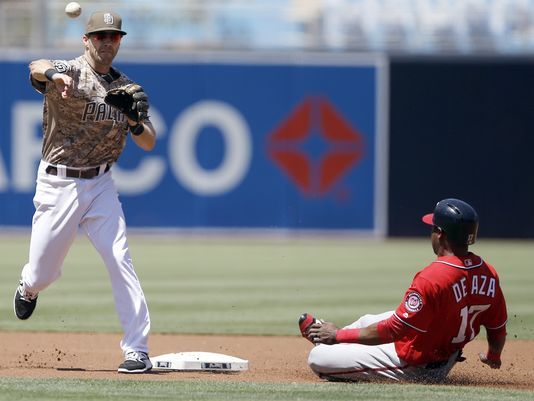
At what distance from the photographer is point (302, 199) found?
18344 mm

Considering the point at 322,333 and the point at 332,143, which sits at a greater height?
the point at 322,333

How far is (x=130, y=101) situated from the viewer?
6332 millimetres

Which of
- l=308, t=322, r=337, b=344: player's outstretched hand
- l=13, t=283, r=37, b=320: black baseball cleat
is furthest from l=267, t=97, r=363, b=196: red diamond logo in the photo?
l=308, t=322, r=337, b=344: player's outstretched hand

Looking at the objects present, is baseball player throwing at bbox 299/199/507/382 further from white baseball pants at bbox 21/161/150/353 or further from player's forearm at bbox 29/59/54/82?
player's forearm at bbox 29/59/54/82

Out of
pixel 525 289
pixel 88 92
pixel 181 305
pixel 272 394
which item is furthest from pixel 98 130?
pixel 525 289

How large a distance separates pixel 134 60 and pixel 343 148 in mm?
3591

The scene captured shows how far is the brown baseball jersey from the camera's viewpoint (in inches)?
254

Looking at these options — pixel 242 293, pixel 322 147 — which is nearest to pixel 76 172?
pixel 242 293

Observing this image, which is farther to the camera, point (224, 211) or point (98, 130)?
point (224, 211)

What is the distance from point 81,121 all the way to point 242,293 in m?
5.16

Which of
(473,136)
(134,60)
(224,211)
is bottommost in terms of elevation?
(224,211)

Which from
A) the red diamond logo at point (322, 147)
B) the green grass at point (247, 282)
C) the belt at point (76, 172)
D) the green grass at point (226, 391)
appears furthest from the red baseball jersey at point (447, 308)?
the red diamond logo at point (322, 147)

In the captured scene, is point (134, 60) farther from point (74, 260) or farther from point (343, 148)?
point (74, 260)

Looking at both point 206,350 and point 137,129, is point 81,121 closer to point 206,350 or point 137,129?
point 137,129
